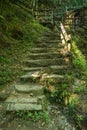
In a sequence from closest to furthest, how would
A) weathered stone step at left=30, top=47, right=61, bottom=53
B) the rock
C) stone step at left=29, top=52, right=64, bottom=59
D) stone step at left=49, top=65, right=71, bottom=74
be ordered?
the rock < stone step at left=49, top=65, right=71, bottom=74 < stone step at left=29, top=52, right=64, bottom=59 < weathered stone step at left=30, top=47, right=61, bottom=53

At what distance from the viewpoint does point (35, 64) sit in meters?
6.66

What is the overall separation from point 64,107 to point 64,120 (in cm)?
50

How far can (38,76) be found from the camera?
562cm

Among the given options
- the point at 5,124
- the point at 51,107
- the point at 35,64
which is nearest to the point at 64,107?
the point at 51,107

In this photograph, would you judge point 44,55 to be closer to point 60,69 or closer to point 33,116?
point 60,69

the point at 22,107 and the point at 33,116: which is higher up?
the point at 22,107

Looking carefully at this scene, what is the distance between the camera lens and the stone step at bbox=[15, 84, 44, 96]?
5.04 meters

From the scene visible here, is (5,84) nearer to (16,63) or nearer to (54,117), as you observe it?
(16,63)

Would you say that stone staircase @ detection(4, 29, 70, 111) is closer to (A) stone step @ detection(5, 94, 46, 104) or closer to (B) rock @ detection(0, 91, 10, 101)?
(A) stone step @ detection(5, 94, 46, 104)

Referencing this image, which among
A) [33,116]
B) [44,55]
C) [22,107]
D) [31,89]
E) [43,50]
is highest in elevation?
[43,50]

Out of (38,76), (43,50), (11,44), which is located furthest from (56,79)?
(11,44)

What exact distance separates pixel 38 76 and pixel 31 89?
2.08 feet

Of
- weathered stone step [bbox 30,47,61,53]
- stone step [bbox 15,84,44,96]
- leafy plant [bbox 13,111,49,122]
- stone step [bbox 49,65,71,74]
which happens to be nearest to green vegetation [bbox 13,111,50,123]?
leafy plant [bbox 13,111,49,122]

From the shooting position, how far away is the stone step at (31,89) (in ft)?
16.5
